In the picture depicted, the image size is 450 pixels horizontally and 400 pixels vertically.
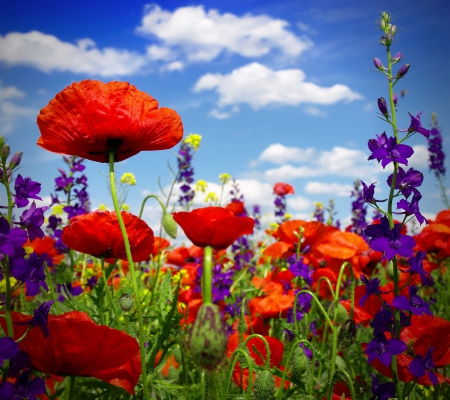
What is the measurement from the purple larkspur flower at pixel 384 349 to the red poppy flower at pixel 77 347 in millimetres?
619

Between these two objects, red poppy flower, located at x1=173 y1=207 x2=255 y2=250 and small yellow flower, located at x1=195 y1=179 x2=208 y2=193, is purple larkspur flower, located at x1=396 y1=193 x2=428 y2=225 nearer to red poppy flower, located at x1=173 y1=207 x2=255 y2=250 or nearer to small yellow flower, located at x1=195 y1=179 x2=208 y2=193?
red poppy flower, located at x1=173 y1=207 x2=255 y2=250

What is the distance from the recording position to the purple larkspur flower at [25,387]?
86 centimetres

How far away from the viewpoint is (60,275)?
2363 millimetres

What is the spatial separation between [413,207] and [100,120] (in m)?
0.81

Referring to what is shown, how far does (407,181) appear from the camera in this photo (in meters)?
1.20

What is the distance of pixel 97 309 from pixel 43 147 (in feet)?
2.50

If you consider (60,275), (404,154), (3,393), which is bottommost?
(3,393)

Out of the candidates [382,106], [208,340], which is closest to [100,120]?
[208,340]

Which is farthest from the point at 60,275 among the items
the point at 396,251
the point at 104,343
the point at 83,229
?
the point at 396,251

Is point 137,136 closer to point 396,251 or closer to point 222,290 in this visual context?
point 396,251

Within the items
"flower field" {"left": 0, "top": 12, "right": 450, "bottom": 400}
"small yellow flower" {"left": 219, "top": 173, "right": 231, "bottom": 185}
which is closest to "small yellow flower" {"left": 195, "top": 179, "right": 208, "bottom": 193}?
"small yellow flower" {"left": 219, "top": 173, "right": 231, "bottom": 185}

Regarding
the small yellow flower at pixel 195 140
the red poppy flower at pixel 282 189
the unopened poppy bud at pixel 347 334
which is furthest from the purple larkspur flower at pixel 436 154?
the unopened poppy bud at pixel 347 334

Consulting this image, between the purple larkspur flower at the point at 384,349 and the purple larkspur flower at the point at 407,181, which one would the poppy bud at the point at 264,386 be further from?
the purple larkspur flower at the point at 407,181

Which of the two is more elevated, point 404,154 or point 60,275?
point 404,154
